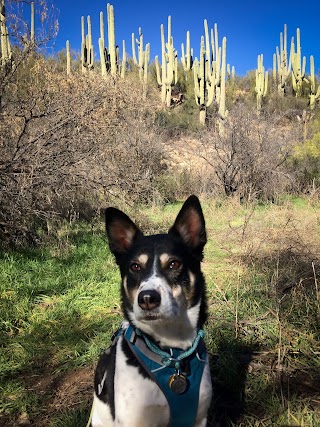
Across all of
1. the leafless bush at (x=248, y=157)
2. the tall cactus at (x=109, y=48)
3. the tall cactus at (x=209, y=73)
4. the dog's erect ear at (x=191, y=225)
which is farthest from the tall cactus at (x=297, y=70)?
the dog's erect ear at (x=191, y=225)

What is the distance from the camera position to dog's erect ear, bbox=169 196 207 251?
8.21 ft

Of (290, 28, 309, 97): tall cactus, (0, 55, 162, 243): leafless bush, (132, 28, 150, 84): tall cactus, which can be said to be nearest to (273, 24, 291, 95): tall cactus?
(290, 28, 309, 97): tall cactus

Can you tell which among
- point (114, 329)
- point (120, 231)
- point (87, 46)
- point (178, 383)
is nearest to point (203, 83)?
point (87, 46)

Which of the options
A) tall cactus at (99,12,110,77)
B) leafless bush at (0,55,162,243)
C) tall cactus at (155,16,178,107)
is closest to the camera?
leafless bush at (0,55,162,243)

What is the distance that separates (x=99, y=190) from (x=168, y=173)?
839 centimetres

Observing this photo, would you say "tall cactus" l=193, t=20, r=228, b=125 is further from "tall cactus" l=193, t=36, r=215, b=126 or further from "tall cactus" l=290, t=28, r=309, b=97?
"tall cactus" l=290, t=28, r=309, b=97

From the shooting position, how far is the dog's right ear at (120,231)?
256 centimetres

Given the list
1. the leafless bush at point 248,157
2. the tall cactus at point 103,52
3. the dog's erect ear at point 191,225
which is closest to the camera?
the dog's erect ear at point 191,225

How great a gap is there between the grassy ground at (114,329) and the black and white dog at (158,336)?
2.39 ft

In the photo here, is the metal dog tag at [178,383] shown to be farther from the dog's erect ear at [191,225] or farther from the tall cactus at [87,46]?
the tall cactus at [87,46]

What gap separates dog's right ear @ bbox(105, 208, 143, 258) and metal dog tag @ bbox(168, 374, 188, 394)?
87 cm

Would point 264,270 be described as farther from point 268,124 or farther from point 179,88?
point 179,88

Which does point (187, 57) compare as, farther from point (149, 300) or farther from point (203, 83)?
point (149, 300)

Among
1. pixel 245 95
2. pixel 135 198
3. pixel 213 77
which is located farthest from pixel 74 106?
pixel 245 95
